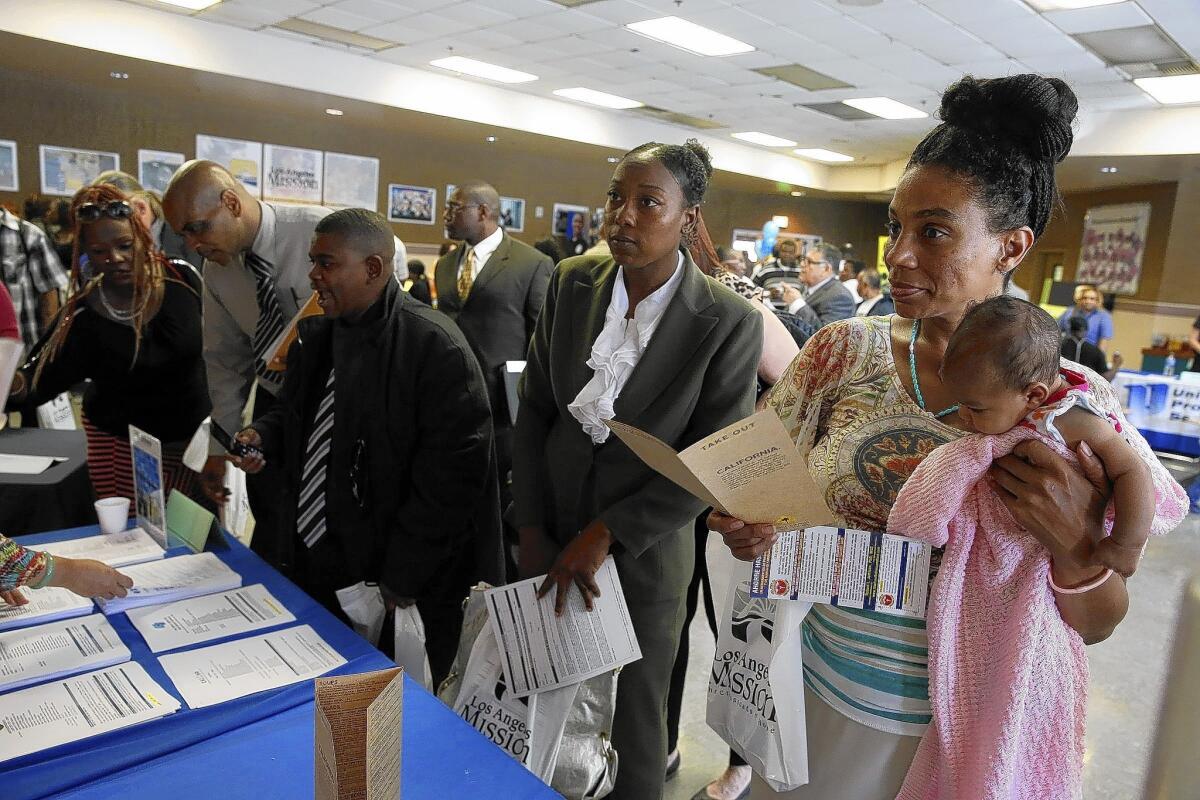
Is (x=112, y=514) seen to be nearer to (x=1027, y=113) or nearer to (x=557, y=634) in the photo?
(x=557, y=634)

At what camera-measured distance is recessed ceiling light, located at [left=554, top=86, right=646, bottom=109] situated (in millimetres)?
9883

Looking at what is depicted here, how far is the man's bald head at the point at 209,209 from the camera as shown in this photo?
218 cm

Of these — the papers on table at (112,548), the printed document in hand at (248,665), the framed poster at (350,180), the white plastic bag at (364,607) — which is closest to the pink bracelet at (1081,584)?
the printed document in hand at (248,665)

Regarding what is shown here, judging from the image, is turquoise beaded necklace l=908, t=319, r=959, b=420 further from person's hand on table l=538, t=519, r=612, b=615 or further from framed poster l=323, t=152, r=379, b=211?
framed poster l=323, t=152, r=379, b=211

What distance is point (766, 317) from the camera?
204 cm

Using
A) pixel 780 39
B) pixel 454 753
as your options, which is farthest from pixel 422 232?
pixel 454 753

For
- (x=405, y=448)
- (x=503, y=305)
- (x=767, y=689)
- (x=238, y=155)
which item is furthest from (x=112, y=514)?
(x=238, y=155)

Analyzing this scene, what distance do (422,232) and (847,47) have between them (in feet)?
22.5

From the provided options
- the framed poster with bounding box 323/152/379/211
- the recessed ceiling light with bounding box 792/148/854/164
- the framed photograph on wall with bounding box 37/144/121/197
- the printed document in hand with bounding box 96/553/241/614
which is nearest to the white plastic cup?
the printed document in hand with bounding box 96/553/241/614

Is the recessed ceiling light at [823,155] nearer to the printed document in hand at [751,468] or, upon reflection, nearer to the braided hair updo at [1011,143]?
the braided hair updo at [1011,143]

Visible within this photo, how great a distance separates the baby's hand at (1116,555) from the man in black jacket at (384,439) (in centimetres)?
124

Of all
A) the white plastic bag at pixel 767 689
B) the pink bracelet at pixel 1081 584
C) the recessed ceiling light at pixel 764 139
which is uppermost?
the recessed ceiling light at pixel 764 139

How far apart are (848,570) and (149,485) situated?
1.56 metres

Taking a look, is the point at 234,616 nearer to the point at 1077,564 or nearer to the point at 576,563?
the point at 576,563
